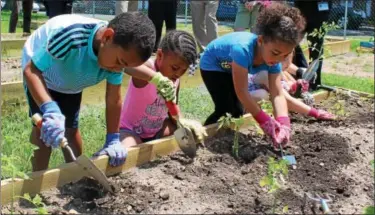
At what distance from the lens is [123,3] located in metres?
7.50

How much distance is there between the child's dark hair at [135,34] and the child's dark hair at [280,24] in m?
1.04

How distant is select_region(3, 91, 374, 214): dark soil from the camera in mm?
2488

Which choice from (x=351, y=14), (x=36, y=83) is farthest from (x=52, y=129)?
(x=351, y=14)

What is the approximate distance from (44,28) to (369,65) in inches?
287

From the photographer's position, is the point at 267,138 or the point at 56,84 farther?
the point at 267,138

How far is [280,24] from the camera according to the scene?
325cm

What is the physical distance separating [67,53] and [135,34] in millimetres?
435

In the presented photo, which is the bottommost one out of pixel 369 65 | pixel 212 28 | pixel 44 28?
pixel 369 65

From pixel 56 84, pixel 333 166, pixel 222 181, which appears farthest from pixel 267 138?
pixel 56 84

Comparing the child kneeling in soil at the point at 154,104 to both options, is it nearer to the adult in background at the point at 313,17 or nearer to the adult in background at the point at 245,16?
the adult in background at the point at 313,17

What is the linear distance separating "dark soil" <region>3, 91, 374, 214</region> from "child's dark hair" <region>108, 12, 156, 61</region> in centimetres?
66

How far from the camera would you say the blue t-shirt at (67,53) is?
2.55 meters

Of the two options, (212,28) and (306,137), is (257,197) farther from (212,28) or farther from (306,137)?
(212,28)

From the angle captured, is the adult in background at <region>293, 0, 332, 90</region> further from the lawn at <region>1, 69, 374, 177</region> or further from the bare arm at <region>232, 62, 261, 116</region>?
the bare arm at <region>232, 62, 261, 116</region>
